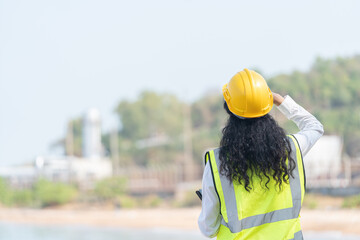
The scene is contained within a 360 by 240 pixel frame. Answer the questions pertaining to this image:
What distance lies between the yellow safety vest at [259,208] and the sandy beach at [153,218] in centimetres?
1357

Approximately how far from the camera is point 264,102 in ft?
5.65

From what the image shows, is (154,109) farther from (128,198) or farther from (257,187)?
(257,187)

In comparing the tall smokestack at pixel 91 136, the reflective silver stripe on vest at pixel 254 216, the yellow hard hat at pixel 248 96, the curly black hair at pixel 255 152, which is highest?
the tall smokestack at pixel 91 136

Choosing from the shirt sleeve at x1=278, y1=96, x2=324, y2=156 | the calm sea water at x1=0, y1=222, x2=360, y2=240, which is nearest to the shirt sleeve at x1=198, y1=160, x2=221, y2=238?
the shirt sleeve at x1=278, y1=96, x2=324, y2=156

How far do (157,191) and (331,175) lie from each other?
8739 mm

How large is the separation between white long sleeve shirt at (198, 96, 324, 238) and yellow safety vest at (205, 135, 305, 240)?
0.02 m

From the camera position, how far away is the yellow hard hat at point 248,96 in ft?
5.60

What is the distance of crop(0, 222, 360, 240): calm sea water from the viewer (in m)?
15.2

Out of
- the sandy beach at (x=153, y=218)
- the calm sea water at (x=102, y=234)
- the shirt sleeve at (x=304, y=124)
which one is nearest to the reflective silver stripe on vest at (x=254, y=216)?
the shirt sleeve at (x=304, y=124)

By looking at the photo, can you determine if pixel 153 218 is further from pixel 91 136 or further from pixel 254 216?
pixel 254 216

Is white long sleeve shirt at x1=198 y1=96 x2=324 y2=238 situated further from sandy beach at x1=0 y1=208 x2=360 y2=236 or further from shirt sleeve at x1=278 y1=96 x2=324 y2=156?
sandy beach at x1=0 y1=208 x2=360 y2=236

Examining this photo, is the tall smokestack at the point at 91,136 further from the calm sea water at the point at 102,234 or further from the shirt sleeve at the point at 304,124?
the shirt sleeve at the point at 304,124

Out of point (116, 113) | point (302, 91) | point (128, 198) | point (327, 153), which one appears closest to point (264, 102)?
point (327, 153)

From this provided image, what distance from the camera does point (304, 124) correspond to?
187 centimetres
